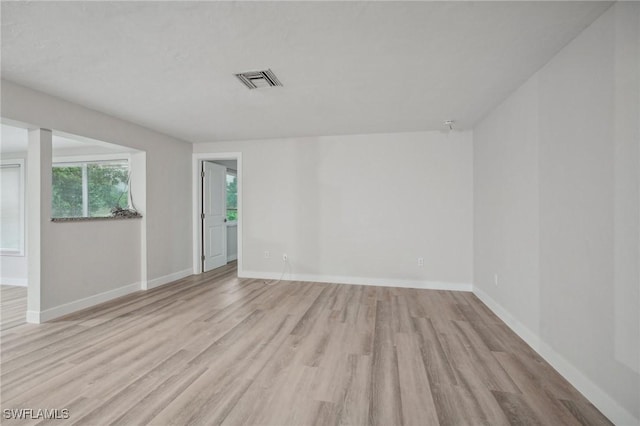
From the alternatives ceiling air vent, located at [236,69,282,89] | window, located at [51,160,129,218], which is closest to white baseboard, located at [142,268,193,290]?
window, located at [51,160,129,218]

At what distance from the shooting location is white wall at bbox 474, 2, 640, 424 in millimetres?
1511

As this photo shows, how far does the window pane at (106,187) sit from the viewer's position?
4.72 metres

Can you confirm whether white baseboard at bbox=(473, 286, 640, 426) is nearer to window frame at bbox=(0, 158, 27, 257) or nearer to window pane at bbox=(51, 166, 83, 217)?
window pane at bbox=(51, 166, 83, 217)

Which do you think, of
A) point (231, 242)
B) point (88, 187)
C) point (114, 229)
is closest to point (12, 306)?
point (114, 229)

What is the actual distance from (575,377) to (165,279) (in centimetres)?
500

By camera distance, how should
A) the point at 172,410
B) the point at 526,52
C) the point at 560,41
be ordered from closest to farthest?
1. the point at 172,410
2. the point at 560,41
3. the point at 526,52

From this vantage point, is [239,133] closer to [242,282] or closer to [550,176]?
[242,282]

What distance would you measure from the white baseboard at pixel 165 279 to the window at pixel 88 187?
1.44m

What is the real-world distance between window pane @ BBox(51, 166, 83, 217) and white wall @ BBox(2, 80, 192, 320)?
171 centimetres

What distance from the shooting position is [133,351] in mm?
2393

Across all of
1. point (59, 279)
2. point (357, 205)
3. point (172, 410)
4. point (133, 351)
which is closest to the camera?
point (172, 410)

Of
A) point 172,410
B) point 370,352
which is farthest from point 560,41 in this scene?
point 172,410

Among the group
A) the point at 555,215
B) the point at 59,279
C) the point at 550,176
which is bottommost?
the point at 59,279

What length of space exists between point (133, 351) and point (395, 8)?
10.4ft
